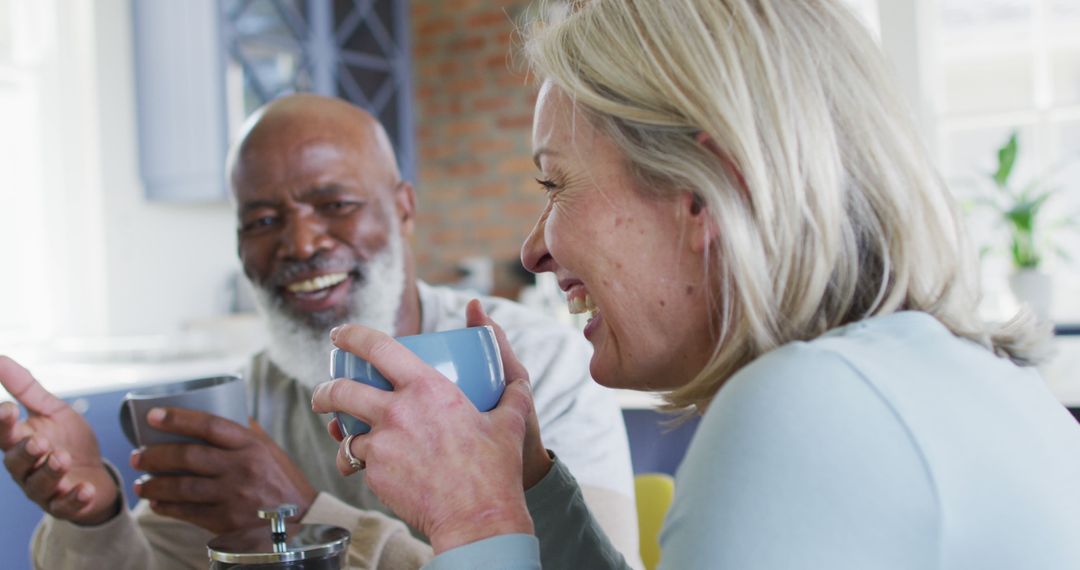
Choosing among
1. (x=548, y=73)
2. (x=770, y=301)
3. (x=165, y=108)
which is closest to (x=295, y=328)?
(x=548, y=73)

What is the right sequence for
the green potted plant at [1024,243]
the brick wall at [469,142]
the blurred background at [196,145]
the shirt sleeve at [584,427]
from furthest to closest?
the brick wall at [469,142] → the blurred background at [196,145] → the green potted plant at [1024,243] → the shirt sleeve at [584,427]

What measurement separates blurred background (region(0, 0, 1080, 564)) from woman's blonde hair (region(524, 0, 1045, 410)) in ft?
6.81

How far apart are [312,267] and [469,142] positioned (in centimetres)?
365

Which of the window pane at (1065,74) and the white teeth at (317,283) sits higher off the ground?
Result: the window pane at (1065,74)

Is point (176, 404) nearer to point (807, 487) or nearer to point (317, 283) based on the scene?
point (317, 283)

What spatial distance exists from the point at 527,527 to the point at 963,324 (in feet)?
1.07

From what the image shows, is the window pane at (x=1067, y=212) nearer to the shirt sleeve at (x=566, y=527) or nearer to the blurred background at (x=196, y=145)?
the blurred background at (x=196, y=145)

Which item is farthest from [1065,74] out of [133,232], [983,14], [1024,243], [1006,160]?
[133,232]

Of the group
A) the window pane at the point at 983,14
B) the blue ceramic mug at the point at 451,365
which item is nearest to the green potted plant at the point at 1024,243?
the window pane at the point at 983,14

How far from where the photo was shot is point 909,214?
0.68m

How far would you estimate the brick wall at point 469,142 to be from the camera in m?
4.84

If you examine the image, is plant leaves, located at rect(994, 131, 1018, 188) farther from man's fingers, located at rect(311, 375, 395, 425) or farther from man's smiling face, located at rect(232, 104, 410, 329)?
man's fingers, located at rect(311, 375, 395, 425)

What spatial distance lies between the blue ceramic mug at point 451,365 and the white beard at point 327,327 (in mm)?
624

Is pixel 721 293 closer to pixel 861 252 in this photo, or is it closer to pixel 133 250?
pixel 861 252
